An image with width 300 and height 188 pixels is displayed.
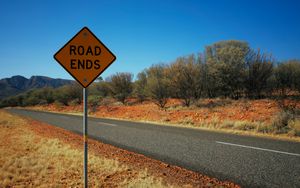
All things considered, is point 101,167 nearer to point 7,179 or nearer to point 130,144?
point 7,179

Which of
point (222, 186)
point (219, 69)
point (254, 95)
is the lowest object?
point (222, 186)

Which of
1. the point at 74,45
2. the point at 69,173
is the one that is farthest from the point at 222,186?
the point at 74,45

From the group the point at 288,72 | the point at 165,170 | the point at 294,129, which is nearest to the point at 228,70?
the point at 288,72

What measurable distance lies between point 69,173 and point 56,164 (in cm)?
83

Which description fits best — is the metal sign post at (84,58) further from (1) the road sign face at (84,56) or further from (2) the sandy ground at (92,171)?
(2) the sandy ground at (92,171)

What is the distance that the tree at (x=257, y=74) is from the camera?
2477 cm

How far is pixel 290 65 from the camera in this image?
83.4 feet

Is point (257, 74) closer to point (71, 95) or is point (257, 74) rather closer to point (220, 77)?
point (220, 77)

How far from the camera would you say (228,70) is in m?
25.1

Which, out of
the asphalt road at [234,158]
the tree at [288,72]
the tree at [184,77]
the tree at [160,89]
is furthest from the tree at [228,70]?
the asphalt road at [234,158]

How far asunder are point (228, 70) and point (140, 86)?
1856 cm

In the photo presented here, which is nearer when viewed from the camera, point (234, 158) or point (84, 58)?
point (84, 58)

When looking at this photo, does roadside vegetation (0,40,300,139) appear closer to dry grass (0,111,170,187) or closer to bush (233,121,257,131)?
bush (233,121,257,131)

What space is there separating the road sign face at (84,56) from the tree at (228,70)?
2329cm
